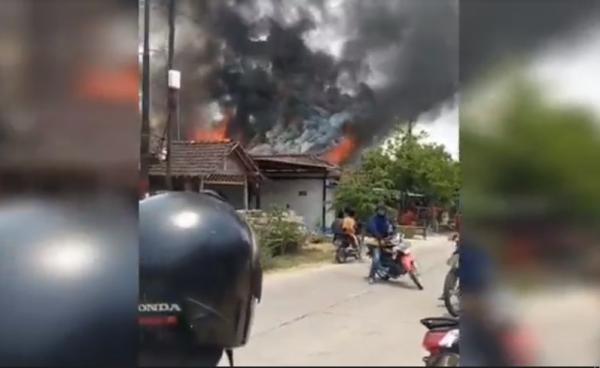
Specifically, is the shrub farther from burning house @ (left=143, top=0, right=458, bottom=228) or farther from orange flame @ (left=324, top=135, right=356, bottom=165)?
orange flame @ (left=324, top=135, right=356, bottom=165)

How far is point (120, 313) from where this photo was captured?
41.2 inches

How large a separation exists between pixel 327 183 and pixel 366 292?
0.19 metres

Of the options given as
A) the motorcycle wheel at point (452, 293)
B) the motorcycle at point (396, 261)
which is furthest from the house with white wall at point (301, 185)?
the motorcycle wheel at point (452, 293)

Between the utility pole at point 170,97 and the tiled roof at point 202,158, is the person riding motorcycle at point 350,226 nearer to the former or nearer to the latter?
the tiled roof at point 202,158

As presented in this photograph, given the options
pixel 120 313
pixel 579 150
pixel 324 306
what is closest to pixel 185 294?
pixel 120 313

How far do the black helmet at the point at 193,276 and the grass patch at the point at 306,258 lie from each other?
30 millimetres

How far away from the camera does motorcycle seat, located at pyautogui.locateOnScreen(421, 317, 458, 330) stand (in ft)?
3.10

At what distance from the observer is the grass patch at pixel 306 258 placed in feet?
3.42

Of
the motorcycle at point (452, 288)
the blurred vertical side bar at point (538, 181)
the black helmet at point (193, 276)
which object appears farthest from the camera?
the black helmet at point (193, 276)

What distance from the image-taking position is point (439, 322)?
990mm

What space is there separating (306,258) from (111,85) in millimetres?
451

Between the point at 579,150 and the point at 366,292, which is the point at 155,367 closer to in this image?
the point at 366,292

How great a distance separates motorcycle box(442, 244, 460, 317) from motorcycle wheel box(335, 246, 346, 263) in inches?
6.7

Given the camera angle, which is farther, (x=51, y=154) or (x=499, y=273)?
(x=51, y=154)
